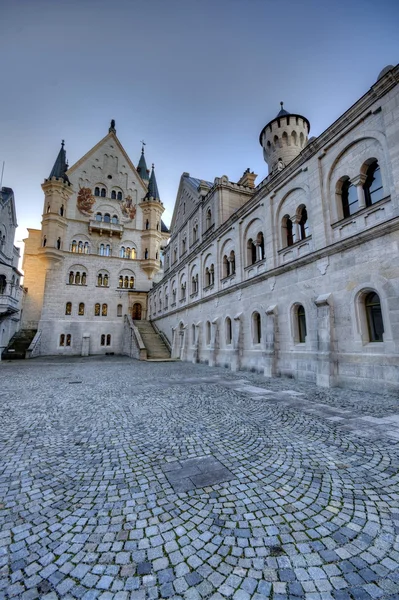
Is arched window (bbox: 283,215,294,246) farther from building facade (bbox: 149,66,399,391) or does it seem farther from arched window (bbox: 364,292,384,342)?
arched window (bbox: 364,292,384,342)

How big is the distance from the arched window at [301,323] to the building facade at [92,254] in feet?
86.0

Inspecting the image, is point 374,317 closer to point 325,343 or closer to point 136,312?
point 325,343

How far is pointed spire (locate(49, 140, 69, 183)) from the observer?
1391 inches

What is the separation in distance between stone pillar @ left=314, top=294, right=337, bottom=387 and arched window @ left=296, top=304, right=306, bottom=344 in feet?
5.51

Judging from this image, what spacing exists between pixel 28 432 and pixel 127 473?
2952mm

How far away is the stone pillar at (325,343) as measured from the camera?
9.71m

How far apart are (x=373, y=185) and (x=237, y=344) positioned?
10080mm

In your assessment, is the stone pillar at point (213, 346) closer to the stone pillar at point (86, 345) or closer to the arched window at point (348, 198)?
the arched window at point (348, 198)

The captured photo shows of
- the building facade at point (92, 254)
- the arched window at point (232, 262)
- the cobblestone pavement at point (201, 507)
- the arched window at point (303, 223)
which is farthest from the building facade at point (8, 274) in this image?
the arched window at point (303, 223)

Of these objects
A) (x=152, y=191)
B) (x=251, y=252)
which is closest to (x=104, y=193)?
(x=152, y=191)

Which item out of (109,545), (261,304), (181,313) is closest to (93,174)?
(181,313)

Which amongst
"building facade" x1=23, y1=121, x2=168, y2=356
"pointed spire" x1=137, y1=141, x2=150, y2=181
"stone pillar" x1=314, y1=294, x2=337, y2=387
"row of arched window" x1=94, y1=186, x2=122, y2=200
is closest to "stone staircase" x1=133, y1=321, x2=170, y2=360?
"building facade" x1=23, y1=121, x2=168, y2=356

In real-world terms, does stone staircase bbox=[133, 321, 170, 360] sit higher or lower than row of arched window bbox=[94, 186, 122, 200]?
lower

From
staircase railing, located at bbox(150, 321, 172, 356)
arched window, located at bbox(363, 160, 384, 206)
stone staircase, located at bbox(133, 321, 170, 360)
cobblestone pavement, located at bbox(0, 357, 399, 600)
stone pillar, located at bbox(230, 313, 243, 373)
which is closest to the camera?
cobblestone pavement, located at bbox(0, 357, 399, 600)
